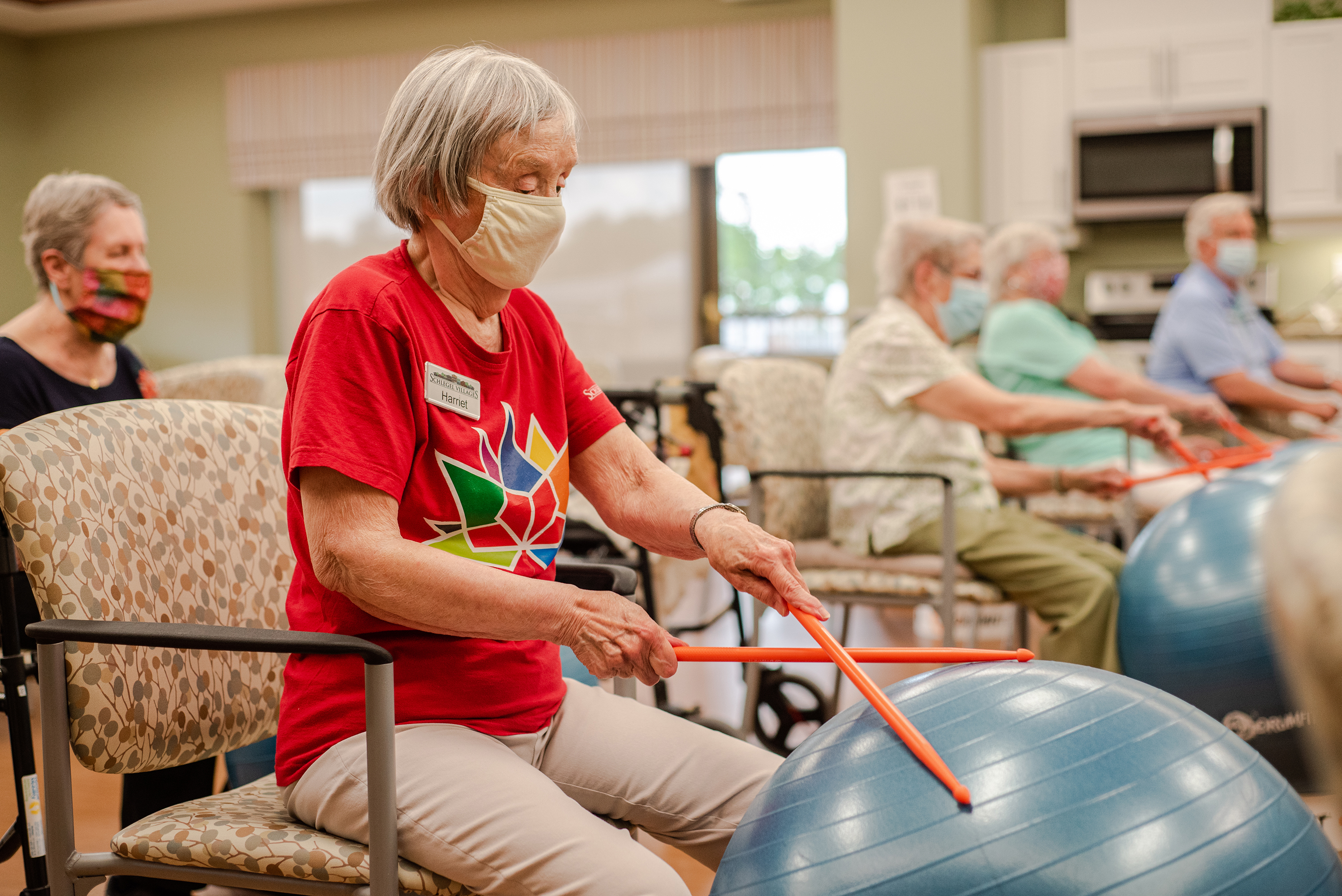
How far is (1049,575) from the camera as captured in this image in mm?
2285

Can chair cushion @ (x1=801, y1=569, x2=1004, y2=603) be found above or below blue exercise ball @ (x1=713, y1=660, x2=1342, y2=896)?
below

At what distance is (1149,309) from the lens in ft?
17.6

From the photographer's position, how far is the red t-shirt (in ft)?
3.34

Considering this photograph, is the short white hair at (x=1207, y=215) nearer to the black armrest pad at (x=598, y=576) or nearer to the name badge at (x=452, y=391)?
the black armrest pad at (x=598, y=576)

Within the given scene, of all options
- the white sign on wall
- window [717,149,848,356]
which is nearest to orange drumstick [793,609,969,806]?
the white sign on wall

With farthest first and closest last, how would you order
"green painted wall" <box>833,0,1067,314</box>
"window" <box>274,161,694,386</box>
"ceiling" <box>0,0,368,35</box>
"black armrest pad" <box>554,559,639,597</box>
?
"ceiling" <box>0,0,368,35</box>
"window" <box>274,161,694,386</box>
"green painted wall" <box>833,0,1067,314</box>
"black armrest pad" <box>554,559,639,597</box>

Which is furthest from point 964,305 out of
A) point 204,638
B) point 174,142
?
point 174,142

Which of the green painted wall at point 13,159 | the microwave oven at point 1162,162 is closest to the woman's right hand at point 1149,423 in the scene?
the microwave oven at point 1162,162

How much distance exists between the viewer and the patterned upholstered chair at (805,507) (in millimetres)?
2303

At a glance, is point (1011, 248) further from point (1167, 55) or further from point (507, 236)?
point (507, 236)

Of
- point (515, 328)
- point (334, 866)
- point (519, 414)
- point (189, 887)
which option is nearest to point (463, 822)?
point (334, 866)

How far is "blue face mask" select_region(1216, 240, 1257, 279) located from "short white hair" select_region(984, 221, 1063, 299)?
0.79 meters

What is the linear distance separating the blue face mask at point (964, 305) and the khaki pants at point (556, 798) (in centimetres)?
171

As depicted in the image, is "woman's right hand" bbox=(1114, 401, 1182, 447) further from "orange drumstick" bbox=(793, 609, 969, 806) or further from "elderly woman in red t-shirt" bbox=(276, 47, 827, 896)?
"orange drumstick" bbox=(793, 609, 969, 806)
